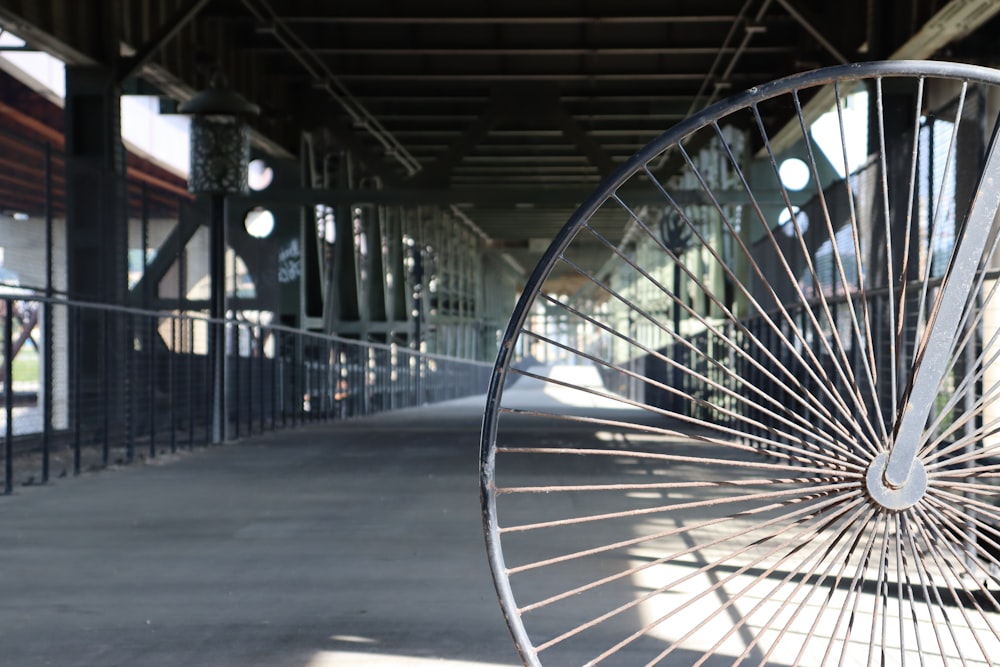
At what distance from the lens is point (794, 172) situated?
22.2 meters

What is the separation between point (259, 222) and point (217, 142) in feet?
29.0

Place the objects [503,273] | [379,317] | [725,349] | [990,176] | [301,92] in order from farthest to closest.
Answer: [503,273]
[379,317]
[301,92]
[725,349]
[990,176]

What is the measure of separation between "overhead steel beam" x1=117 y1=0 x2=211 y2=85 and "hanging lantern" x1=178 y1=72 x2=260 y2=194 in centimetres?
116

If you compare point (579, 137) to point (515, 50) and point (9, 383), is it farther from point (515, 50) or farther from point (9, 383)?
point (9, 383)

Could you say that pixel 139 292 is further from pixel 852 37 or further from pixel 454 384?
pixel 454 384

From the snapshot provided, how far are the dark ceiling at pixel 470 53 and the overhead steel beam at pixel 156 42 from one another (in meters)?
0.02

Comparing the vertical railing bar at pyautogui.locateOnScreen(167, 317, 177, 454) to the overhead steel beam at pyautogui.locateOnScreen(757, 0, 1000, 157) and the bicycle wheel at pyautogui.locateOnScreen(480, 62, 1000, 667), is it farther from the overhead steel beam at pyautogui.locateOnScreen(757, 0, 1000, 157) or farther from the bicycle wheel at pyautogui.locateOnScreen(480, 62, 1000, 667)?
the overhead steel beam at pyautogui.locateOnScreen(757, 0, 1000, 157)

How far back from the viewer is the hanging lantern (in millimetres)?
12320

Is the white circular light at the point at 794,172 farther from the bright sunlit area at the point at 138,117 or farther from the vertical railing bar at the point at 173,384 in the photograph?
the vertical railing bar at the point at 173,384

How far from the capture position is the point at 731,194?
1656 cm

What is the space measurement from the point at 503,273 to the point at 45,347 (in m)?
56.3

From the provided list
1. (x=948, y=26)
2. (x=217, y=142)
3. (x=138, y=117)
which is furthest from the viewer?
(x=138, y=117)

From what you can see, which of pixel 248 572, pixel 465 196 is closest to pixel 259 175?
pixel 465 196

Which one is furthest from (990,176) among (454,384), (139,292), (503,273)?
(503,273)
